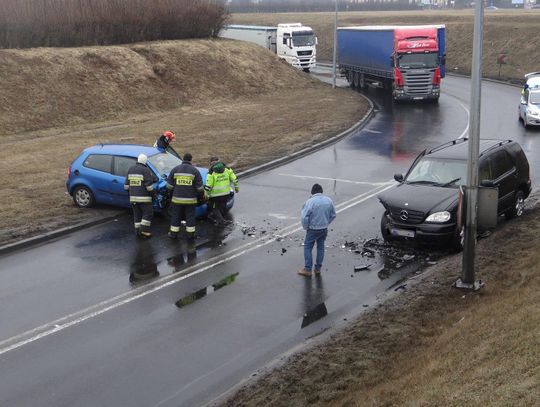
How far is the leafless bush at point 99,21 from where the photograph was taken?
37.2 meters

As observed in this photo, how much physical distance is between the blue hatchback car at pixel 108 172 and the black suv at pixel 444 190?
384 cm

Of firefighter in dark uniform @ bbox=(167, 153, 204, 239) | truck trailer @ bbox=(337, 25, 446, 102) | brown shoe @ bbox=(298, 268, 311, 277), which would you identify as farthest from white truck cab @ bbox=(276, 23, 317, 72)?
brown shoe @ bbox=(298, 268, 311, 277)

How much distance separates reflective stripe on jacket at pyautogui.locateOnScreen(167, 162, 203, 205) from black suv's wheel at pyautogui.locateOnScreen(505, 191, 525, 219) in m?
6.34

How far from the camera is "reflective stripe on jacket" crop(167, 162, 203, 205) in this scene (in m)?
14.4

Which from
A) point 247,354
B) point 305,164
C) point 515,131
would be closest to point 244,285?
point 247,354

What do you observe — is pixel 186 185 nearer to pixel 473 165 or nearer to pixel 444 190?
pixel 444 190

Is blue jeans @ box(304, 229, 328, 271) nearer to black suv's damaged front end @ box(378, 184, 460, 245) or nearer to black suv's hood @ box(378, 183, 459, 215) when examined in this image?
black suv's damaged front end @ box(378, 184, 460, 245)

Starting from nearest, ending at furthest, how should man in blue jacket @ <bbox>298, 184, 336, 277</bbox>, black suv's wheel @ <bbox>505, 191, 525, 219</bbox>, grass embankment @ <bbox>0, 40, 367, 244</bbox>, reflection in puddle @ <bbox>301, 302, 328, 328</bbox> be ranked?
1. reflection in puddle @ <bbox>301, 302, 328, 328</bbox>
2. man in blue jacket @ <bbox>298, 184, 336, 277</bbox>
3. black suv's wheel @ <bbox>505, 191, 525, 219</bbox>
4. grass embankment @ <bbox>0, 40, 367, 244</bbox>

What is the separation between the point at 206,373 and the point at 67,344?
2155mm

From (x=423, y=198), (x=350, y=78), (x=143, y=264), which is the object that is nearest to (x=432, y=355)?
(x=423, y=198)

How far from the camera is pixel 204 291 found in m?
11.9

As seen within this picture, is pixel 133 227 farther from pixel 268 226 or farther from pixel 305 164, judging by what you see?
pixel 305 164

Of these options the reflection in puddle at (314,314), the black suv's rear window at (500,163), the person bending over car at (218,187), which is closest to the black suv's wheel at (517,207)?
the black suv's rear window at (500,163)

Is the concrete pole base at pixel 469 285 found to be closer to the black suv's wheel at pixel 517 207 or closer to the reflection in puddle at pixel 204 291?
the reflection in puddle at pixel 204 291
